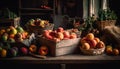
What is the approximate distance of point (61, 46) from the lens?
302 cm

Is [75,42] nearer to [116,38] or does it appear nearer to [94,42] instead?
[94,42]

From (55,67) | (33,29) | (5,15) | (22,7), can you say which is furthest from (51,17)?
(55,67)

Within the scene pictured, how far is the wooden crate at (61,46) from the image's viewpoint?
118 inches

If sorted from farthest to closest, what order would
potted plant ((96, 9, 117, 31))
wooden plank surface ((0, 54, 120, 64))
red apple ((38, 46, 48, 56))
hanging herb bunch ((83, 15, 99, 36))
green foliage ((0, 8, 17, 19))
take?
green foliage ((0, 8, 17, 19)) → potted plant ((96, 9, 117, 31)) → hanging herb bunch ((83, 15, 99, 36)) → red apple ((38, 46, 48, 56)) → wooden plank surface ((0, 54, 120, 64))

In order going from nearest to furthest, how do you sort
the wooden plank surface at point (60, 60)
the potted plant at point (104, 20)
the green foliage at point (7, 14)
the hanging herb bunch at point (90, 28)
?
the wooden plank surface at point (60, 60) < the hanging herb bunch at point (90, 28) < the potted plant at point (104, 20) < the green foliage at point (7, 14)

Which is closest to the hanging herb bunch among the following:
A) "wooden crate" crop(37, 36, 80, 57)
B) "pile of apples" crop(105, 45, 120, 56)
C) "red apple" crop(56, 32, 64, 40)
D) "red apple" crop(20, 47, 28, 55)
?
"pile of apples" crop(105, 45, 120, 56)

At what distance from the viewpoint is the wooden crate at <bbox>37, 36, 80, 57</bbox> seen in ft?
9.84

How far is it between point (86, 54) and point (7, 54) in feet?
2.89

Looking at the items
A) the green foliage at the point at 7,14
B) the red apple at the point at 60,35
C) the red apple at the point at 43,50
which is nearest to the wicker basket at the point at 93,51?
the red apple at the point at 60,35

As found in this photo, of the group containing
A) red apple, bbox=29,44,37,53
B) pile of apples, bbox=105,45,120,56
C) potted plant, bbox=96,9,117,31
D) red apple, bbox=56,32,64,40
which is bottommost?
pile of apples, bbox=105,45,120,56

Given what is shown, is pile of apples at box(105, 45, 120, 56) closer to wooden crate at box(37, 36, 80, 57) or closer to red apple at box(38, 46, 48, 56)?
wooden crate at box(37, 36, 80, 57)

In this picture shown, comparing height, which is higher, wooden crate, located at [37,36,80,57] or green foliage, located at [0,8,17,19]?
green foliage, located at [0,8,17,19]

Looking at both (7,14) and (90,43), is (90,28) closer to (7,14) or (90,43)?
(90,43)

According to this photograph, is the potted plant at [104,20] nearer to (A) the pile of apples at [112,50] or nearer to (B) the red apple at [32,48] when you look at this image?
(A) the pile of apples at [112,50]
